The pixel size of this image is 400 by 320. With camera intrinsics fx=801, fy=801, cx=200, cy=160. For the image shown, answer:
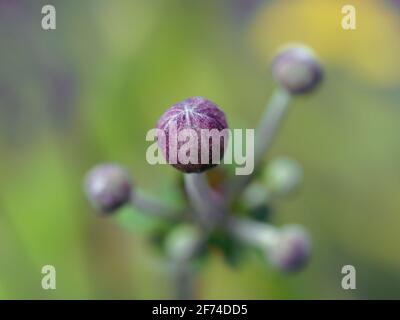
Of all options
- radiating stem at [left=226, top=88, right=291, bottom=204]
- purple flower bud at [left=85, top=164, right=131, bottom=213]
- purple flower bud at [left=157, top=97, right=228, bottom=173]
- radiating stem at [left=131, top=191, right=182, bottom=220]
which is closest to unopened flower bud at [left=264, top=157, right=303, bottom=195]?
radiating stem at [left=226, top=88, right=291, bottom=204]

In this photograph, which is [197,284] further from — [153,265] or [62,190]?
[62,190]

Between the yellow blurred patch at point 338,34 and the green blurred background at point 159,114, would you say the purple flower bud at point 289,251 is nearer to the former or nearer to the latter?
the green blurred background at point 159,114

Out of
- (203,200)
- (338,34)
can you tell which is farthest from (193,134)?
(338,34)

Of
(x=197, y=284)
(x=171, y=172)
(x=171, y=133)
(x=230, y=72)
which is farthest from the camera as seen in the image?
(x=230, y=72)

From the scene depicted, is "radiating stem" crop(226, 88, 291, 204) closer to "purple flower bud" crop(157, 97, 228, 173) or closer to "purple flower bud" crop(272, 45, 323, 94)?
"purple flower bud" crop(272, 45, 323, 94)

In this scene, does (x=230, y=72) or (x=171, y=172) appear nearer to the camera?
(x=171, y=172)

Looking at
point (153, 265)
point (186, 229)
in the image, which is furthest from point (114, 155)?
point (186, 229)
